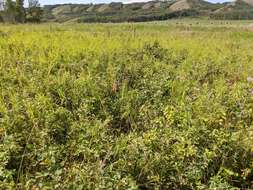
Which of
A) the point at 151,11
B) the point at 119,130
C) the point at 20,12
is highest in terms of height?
the point at 151,11

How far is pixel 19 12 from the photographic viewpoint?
2057 inches

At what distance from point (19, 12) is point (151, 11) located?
39494 mm

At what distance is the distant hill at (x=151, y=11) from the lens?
61256 millimetres

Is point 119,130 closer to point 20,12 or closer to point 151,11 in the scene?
point 20,12

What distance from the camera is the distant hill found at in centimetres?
6126

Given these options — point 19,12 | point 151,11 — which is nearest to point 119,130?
point 19,12

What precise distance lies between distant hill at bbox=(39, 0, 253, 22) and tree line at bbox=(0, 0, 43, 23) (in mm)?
7236

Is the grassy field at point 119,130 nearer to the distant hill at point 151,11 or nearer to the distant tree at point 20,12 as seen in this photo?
the distant tree at point 20,12

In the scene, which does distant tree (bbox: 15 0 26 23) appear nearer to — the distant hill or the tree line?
A: the tree line

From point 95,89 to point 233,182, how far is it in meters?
2.13

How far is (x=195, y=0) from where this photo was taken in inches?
4562

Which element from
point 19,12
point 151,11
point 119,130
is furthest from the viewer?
point 151,11

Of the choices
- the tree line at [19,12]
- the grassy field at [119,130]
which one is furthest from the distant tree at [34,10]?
the grassy field at [119,130]

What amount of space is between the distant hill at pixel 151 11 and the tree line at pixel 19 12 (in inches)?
285
